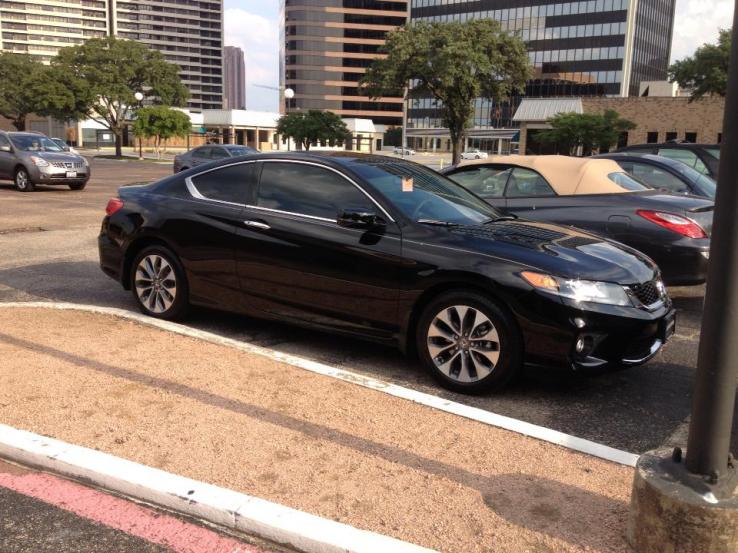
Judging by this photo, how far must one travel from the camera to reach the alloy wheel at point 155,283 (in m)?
5.93

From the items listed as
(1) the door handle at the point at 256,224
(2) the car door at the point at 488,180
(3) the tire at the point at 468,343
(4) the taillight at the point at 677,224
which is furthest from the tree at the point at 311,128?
(3) the tire at the point at 468,343

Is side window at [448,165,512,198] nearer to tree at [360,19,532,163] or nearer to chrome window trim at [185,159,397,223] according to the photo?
chrome window trim at [185,159,397,223]

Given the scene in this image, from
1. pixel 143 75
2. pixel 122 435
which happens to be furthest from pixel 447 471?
pixel 143 75

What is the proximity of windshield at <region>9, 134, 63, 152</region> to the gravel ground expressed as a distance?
16095mm

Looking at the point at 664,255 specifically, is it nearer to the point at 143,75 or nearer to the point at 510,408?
the point at 510,408

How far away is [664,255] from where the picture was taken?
258 inches

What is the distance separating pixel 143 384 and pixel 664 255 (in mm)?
4834

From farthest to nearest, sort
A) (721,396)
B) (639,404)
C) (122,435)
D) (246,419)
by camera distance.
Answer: (639,404)
(246,419)
(122,435)
(721,396)

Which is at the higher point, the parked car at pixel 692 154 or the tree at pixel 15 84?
the tree at pixel 15 84

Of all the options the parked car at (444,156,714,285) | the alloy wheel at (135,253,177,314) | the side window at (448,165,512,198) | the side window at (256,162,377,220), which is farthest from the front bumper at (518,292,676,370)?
the side window at (448,165,512,198)

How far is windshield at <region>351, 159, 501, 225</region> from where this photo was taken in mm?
5059

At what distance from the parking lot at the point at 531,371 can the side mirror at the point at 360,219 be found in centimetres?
106

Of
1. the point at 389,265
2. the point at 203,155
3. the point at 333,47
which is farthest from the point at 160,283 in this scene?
the point at 333,47

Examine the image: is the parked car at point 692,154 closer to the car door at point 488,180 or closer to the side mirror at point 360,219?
the car door at point 488,180
